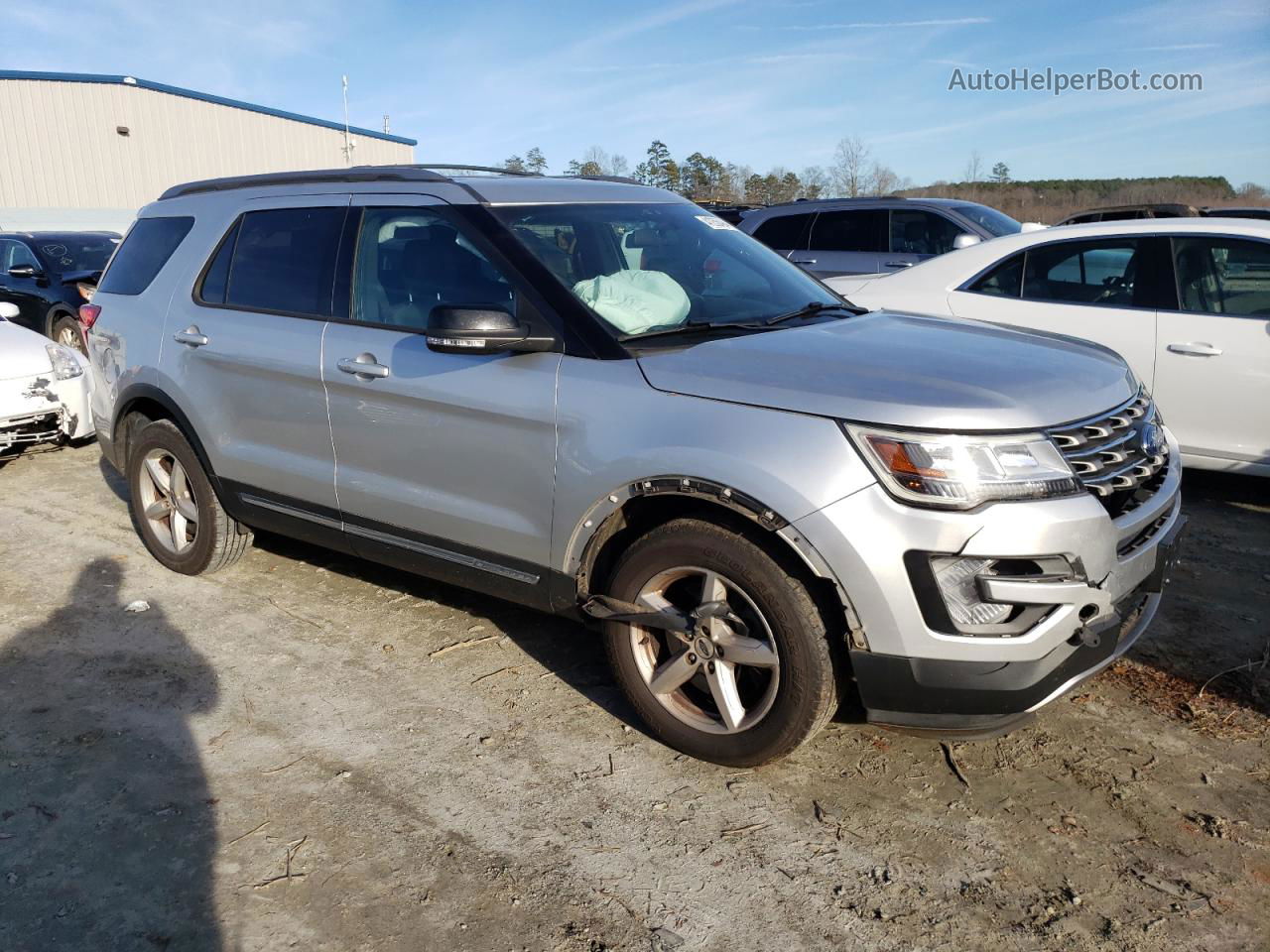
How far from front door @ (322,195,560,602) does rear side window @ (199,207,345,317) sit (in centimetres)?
18

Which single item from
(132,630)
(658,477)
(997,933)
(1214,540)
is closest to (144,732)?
(132,630)

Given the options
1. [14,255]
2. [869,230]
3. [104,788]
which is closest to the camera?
[104,788]

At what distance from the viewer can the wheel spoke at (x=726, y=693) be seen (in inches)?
127

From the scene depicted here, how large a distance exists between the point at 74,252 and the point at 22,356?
6626 millimetres

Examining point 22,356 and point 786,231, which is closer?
point 22,356

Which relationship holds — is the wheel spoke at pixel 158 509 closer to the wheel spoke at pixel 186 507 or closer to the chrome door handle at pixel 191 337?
the wheel spoke at pixel 186 507

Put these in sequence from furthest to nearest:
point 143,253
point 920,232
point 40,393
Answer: point 920,232
point 40,393
point 143,253

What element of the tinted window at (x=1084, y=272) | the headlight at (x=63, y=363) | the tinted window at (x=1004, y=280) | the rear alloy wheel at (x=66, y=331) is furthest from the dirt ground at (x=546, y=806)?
the rear alloy wheel at (x=66, y=331)

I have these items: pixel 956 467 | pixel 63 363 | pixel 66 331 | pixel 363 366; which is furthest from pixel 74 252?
pixel 956 467

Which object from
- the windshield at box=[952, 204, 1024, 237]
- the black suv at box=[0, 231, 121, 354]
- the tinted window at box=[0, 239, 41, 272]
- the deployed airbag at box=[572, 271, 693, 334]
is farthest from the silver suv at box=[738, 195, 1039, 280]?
the tinted window at box=[0, 239, 41, 272]

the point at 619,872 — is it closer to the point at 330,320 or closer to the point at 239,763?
the point at 239,763

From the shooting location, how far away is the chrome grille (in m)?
2.97

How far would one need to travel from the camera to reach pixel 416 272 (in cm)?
400

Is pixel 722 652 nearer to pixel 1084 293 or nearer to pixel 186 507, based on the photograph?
pixel 186 507
